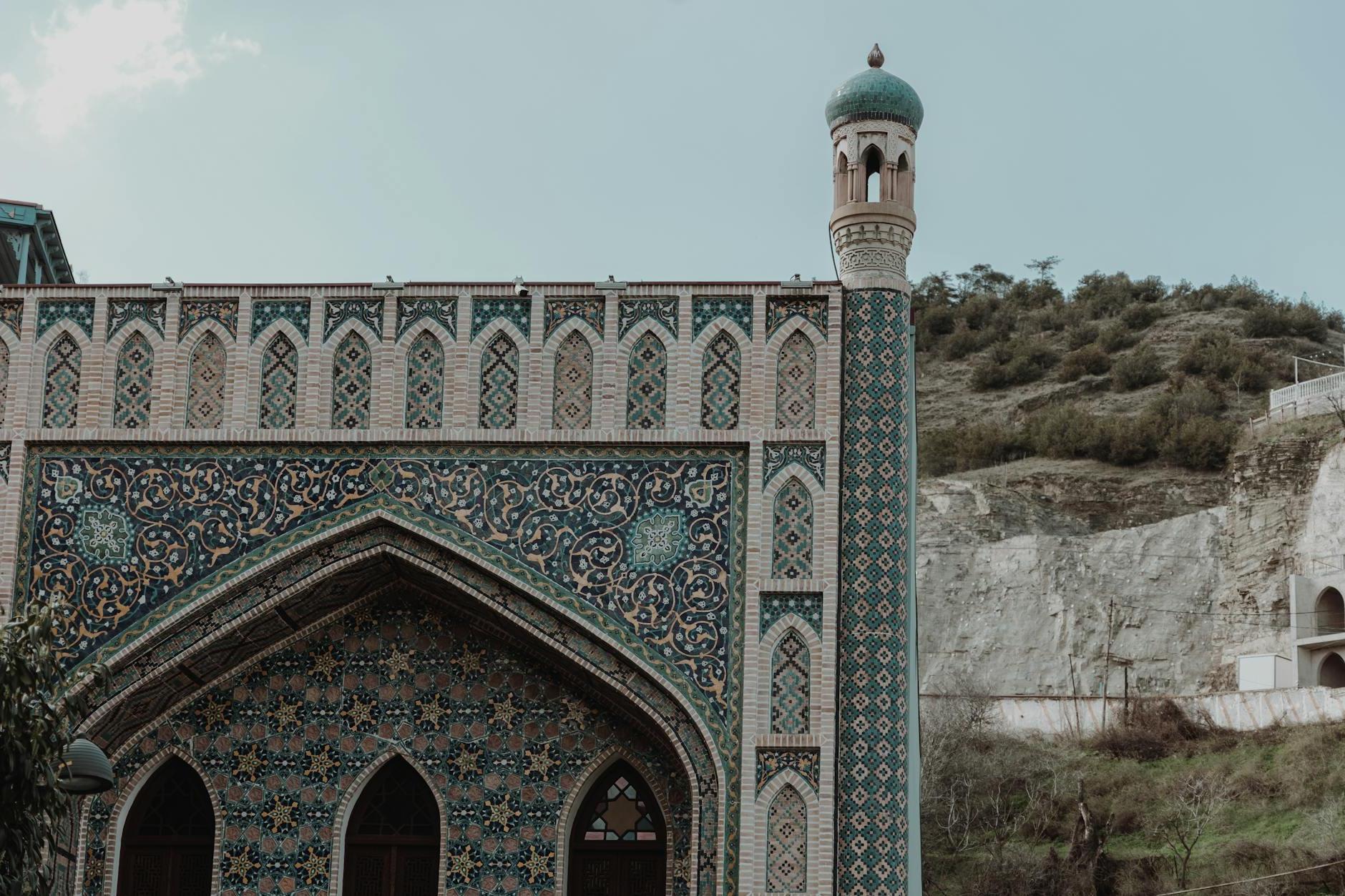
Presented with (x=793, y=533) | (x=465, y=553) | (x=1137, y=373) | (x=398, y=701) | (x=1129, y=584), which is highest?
(x=1137, y=373)

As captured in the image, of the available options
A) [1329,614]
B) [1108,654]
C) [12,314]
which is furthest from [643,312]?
[1329,614]

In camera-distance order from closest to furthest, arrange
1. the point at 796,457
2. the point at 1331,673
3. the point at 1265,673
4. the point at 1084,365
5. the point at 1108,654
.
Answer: the point at 796,457 → the point at 1265,673 → the point at 1331,673 → the point at 1108,654 → the point at 1084,365

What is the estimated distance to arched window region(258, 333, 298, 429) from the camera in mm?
11070

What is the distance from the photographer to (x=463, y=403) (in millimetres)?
10992

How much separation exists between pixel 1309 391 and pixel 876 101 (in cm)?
3056

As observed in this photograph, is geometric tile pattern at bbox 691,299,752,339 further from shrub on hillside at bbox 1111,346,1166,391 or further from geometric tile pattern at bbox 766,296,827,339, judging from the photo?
shrub on hillside at bbox 1111,346,1166,391

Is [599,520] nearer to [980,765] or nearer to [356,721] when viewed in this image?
[356,721]

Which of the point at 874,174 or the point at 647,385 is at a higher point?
the point at 874,174

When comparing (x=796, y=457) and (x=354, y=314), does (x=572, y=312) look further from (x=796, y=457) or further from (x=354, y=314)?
(x=796, y=457)

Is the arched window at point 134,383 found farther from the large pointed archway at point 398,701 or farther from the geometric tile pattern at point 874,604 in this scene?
the geometric tile pattern at point 874,604

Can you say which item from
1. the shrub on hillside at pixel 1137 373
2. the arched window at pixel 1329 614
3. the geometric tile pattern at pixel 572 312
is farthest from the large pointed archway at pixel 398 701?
the shrub on hillside at pixel 1137 373

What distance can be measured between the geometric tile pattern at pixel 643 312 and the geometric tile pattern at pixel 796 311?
558mm

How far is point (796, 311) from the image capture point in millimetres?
11031

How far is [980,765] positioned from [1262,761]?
14.4 feet
